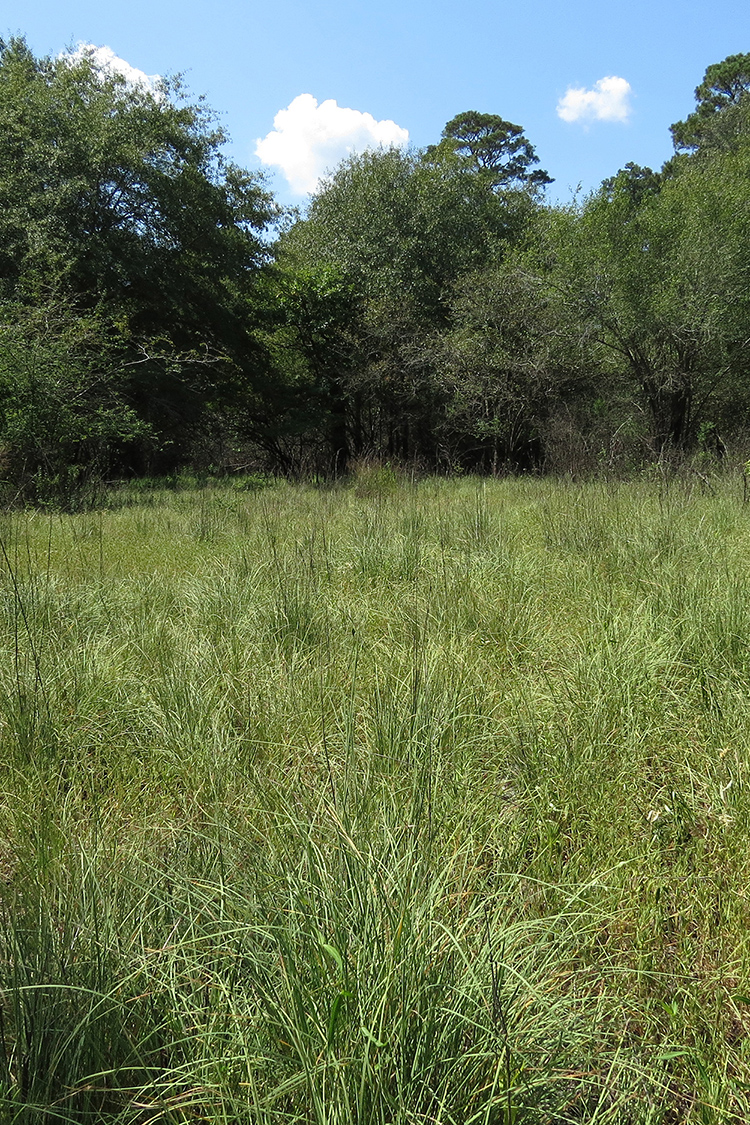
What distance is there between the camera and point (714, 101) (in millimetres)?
29234

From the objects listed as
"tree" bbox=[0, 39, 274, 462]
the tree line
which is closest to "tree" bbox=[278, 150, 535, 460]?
the tree line

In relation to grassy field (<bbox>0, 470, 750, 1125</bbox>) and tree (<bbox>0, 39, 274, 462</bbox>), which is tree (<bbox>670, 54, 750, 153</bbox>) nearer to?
tree (<bbox>0, 39, 274, 462</bbox>)

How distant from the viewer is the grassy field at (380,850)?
104cm

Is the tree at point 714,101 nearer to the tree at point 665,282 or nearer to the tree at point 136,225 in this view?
the tree at point 665,282

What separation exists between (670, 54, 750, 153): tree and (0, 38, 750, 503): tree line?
12622 mm

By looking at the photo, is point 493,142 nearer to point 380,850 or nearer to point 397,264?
point 397,264

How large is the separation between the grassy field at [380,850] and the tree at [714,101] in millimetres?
30653

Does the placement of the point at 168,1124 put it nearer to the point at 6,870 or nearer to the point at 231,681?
the point at 6,870

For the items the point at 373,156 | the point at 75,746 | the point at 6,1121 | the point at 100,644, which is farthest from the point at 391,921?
the point at 373,156

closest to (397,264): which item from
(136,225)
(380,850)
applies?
(136,225)

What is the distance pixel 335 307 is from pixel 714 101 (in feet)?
81.7

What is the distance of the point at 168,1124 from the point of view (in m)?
1.04

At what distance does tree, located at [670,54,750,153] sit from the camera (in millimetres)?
26184

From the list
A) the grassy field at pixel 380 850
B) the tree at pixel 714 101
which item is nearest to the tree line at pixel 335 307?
the grassy field at pixel 380 850
